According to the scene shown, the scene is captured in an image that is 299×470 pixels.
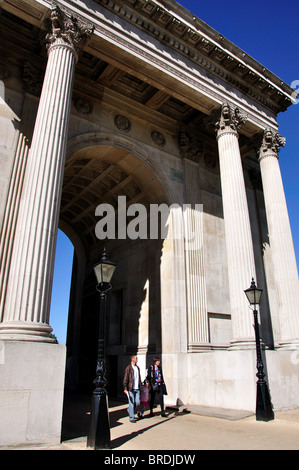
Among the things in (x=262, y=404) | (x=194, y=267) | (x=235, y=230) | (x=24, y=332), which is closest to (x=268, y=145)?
(x=235, y=230)

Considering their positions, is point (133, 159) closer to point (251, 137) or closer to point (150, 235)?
point (150, 235)

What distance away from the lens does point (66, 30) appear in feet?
41.8

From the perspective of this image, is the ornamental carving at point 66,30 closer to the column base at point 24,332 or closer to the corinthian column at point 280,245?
the column base at point 24,332

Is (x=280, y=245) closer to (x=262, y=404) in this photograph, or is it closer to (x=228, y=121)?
(x=228, y=121)

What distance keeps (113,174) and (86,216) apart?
4862 mm

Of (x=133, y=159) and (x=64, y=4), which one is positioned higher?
(x=64, y=4)

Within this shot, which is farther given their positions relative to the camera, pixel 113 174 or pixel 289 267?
pixel 113 174

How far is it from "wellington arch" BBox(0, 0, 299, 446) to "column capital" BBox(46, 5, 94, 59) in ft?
0.16

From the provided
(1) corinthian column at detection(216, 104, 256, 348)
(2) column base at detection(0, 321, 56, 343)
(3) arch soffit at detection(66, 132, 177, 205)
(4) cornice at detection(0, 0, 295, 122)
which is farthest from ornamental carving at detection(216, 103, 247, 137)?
(2) column base at detection(0, 321, 56, 343)

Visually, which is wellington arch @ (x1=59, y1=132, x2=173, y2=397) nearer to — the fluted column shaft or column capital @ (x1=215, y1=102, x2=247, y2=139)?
the fluted column shaft

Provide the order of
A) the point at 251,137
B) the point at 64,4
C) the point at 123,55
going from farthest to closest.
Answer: the point at 251,137
the point at 123,55
the point at 64,4

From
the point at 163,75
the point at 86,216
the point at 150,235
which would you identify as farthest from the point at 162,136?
the point at 86,216

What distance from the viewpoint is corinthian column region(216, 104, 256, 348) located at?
1388 cm

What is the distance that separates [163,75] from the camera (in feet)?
51.9
